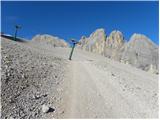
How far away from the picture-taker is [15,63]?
1931 centimetres

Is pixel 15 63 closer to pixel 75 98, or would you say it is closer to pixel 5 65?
pixel 5 65

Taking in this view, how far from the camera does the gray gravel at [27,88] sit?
13.0 meters

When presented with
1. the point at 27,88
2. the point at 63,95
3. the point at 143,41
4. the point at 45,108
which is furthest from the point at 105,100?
the point at 143,41

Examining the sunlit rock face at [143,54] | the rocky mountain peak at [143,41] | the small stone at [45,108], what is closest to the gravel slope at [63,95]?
the small stone at [45,108]

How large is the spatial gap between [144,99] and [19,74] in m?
9.80

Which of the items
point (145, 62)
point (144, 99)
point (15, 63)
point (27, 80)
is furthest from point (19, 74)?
point (145, 62)

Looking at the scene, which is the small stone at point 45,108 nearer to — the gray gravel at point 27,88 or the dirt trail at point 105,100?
the gray gravel at point 27,88

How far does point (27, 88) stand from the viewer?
610 inches

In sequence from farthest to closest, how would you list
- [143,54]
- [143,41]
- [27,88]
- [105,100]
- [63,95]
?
[143,41] → [143,54] → [105,100] → [63,95] → [27,88]

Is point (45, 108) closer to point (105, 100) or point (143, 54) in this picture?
point (105, 100)

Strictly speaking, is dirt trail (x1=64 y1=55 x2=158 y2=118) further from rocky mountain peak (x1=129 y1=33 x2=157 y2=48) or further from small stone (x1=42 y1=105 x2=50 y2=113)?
rocky mountain peak (x1=129 y1=33 x2=157 y2=48)

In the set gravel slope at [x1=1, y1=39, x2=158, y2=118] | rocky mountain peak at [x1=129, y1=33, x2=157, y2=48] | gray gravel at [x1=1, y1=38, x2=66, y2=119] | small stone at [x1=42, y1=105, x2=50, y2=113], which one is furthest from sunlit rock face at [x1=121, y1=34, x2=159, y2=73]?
small stone at [x1=42, y1=105, x2=50, y2=113]

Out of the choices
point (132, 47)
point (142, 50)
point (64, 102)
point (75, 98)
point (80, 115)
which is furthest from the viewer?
point (132, 47)

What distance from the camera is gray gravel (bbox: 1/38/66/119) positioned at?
13016mm
